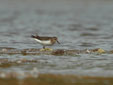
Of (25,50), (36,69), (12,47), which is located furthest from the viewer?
(12,47)

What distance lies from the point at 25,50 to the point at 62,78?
6.54m

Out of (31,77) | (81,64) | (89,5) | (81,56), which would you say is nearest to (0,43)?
(81,56)

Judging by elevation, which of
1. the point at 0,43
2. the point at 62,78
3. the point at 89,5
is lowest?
the point at 62,78

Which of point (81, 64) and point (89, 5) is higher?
point (89, 5)

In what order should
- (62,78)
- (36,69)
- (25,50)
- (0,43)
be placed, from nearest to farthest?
1. (62,78)
2. (36,69)
3. (25,50)
4. (0,43)

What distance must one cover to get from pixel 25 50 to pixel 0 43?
3.51m

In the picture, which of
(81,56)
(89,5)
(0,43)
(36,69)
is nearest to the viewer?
(36,69)

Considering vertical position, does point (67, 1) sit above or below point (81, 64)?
above

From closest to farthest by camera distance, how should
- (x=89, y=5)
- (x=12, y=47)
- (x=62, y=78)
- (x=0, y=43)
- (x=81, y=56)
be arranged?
(x=62, y=78)
(x=81, y=56)
(x=12, y=47)
(x=0, y=43)
(x=89, y=5)

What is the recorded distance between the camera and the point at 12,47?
2098cm

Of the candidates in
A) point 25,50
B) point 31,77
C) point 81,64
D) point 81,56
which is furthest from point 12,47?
point 31,77

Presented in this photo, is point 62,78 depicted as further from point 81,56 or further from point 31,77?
point 81,56

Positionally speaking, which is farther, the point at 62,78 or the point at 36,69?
the point at 36,69

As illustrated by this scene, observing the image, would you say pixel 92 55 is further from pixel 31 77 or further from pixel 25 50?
pixel 31 77
